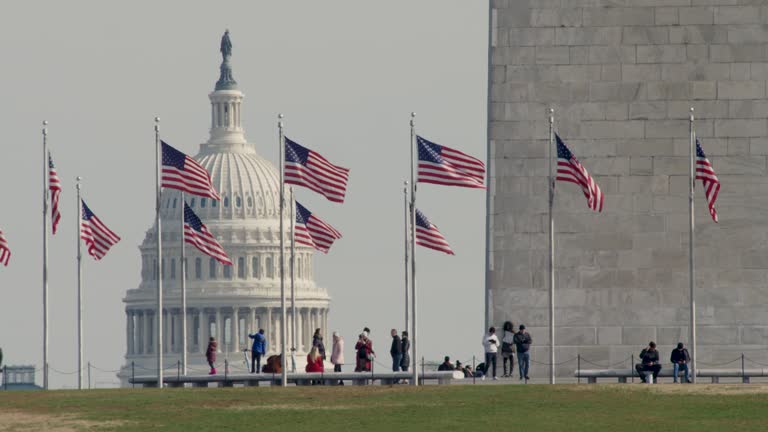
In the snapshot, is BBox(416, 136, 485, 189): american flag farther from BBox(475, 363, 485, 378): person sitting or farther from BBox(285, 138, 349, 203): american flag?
BBox(475, 363, 485, 378): person sitting

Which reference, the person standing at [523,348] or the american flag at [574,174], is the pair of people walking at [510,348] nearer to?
the person standing at [523,348]

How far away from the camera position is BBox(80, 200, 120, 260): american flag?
78.2 meters

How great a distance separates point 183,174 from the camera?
2849 inches

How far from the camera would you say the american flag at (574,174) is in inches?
2702

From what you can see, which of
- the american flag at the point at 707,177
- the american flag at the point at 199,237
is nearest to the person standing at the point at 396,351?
the american flag at the point at 199,237

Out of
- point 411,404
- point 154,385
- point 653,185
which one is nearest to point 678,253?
point 653,185

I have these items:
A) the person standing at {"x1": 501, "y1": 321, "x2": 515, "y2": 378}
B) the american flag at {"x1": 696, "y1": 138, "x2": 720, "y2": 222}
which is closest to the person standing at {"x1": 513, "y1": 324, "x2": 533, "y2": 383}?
the person standing at {"x1": 501, "y1": 321, "x2": 515, "y2": 378}

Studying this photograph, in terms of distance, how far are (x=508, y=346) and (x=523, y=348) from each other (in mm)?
2021

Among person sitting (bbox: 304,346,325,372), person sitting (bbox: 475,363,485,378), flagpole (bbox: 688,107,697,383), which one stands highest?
flagpole (bbox: 688,107,697,383)

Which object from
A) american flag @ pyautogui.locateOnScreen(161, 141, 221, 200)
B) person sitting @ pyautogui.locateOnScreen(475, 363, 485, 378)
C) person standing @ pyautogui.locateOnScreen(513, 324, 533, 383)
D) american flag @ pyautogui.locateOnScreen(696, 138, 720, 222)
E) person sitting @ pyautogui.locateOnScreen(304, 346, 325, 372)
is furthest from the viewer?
person sitting @ pyautogui.locateOnScreen(304, 346, 325, 372)

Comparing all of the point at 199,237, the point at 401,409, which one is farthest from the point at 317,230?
the point at 401,409

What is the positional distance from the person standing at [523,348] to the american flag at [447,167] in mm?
Result: 4140

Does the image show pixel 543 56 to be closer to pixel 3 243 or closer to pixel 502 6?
pixel 502 6

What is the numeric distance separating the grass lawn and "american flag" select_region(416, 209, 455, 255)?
343 inches
